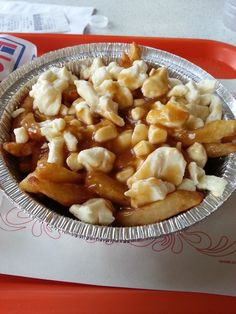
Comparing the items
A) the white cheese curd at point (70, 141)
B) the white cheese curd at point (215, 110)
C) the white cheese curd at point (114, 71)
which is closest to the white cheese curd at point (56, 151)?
the white cheese curd at point (70, 141)


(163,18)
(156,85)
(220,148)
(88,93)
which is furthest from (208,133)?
(163,18)

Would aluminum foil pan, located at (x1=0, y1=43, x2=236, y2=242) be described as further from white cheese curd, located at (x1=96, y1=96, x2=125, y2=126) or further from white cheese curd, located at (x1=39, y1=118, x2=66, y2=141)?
white cheese curd, located at (x1=96, y1=96, x2=125, y2=126)

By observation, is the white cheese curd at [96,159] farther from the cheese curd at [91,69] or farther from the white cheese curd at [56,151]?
the cheese curd at [91,69]

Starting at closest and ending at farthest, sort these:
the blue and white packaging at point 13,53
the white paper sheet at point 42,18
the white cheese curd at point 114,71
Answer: the white cheese curd at point 114,71 < the blue and white packaging at point 13,53 < the white paper sheet at point 42,18

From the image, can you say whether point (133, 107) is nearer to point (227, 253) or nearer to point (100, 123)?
point (100, 123)

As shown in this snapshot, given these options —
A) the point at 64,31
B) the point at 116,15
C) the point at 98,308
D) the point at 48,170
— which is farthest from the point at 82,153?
the point at 116,15

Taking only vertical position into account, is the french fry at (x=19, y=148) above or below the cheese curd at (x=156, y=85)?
→ below
